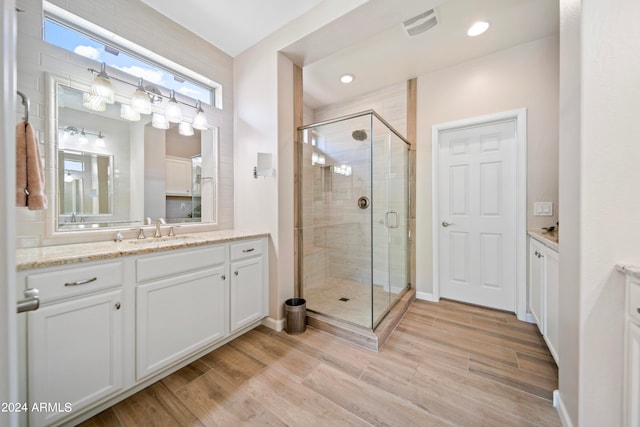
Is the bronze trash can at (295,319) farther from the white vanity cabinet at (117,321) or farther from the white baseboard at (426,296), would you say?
the white baseboard at (426,296)

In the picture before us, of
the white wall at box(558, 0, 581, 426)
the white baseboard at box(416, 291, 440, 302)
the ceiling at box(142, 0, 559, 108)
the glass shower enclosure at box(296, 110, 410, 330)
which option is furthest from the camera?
the white baseboard at box(416, 291, 440, 302)

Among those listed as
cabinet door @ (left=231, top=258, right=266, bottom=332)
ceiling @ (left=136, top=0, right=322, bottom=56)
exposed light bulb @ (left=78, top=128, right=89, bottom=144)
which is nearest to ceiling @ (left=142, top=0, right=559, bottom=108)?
ceiling @ (left=136, top=0, right=322, bottom=56)

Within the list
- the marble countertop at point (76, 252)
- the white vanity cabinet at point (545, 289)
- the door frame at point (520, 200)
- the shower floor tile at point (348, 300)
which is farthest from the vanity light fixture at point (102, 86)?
the door frame at point (520, 200)

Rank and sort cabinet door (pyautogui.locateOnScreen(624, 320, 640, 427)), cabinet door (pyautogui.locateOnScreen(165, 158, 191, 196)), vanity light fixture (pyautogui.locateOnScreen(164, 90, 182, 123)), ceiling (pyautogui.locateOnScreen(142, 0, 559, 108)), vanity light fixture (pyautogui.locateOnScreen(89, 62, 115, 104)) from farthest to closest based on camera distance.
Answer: cabinet door (pyautogui.locateOnScreen(165, 158, 191, 196)), vanity light fixture (pyautogui.locateOnScreen(164, 90, 182, 123)), ceiling (pyautogui.locateOnScreen(142, 0, 559, 108)), vanity light fixture (pyautogui.locateOnScreen(89, 62, 115, 104)), cabinet door (pyautogui.locateOnScreen(624, 320, 640, 427))

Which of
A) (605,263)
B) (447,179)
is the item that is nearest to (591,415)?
(605,263)

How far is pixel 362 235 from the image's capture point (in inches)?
112

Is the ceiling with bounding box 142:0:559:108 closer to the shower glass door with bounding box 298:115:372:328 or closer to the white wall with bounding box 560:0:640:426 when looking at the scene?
the shower glass door with bounding box 298:115:372:328

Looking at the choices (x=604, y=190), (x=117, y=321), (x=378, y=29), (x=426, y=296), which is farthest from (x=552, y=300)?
(x=117, y=321)

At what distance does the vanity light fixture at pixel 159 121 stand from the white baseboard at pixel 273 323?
6.58ft

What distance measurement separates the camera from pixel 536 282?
200 cm

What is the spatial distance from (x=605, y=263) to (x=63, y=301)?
8.21 feet

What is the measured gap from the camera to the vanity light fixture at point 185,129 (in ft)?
7.17

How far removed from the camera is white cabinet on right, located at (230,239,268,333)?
1.93m

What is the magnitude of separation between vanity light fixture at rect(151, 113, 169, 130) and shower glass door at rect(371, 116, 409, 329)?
1903 millimetres
